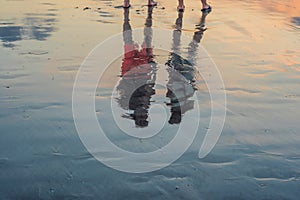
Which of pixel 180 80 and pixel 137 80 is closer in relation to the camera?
pixel 137 80

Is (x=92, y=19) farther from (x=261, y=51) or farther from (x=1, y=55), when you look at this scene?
(x=261, y=51)

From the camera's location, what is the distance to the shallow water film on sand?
10.4 ft

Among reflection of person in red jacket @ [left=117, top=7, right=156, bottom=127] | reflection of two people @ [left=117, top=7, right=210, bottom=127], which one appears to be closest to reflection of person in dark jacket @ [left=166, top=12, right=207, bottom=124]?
reflection of two people @ [left=117, top=7, right=210, bottom=127]

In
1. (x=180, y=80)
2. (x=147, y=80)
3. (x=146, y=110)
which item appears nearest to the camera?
(x=146, y=110)

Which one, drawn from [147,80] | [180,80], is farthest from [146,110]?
[180,80]

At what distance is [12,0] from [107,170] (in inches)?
364

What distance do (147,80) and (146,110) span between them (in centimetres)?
105

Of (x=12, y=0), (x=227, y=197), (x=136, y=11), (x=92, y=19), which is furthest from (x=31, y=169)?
(x=12, y=0)

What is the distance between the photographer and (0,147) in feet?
11.7

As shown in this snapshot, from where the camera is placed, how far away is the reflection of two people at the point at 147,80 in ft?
15.0

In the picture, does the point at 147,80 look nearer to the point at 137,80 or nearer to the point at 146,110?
the point at 137,80

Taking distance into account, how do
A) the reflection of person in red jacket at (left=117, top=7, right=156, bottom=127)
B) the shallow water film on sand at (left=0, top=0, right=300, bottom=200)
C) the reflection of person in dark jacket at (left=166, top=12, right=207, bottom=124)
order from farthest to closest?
the reflection of person in dark jacket at (left=166, top=12, right=207, bottom=124) → the reflection of person in red jacket at (left=117, top=7, right=156, bottom=127) → the shallow water film on sand at (left=0, top=0, right=300, bottom=200)

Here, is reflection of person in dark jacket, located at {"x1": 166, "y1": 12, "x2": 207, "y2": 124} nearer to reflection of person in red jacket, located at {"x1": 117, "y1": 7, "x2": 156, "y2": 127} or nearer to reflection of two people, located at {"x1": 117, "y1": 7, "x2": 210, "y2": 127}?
reflection of two people, located at {"x1": 117, "y1": 7, "x2": 210, "y2": 127}

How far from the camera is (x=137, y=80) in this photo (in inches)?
216
